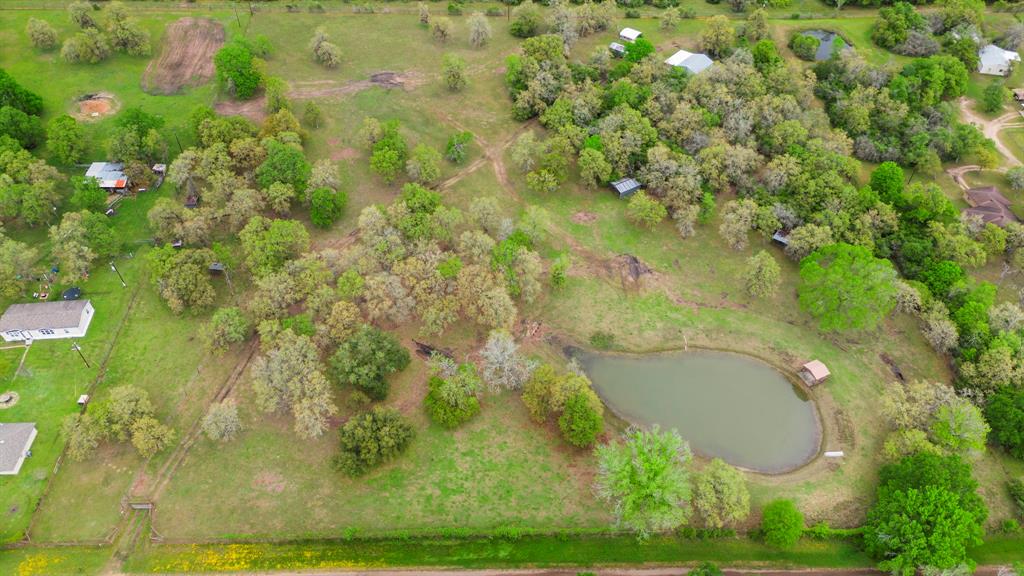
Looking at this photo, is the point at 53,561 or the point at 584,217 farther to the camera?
the point at 584,217

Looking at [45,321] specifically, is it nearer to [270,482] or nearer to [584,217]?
[270,482]

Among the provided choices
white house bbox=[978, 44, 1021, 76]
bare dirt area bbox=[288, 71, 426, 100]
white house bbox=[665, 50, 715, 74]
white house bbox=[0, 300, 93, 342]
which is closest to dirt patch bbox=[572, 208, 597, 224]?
white house bbox=[665, 50, 715, 74]

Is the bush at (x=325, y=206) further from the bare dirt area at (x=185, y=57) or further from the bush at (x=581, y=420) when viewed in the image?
the bare dirt area at (x=185, y=57)

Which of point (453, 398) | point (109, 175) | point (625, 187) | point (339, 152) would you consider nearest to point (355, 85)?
point (339, 152)

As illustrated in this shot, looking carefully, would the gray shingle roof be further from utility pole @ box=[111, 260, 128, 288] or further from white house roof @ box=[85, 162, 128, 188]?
white house roof @ box=[85, 162, 128, 188]

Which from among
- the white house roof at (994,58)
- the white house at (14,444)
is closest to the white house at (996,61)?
the white house roof at (994,58)

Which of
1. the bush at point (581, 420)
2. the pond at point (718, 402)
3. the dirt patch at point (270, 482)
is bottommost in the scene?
the pond at point (718, 402)
